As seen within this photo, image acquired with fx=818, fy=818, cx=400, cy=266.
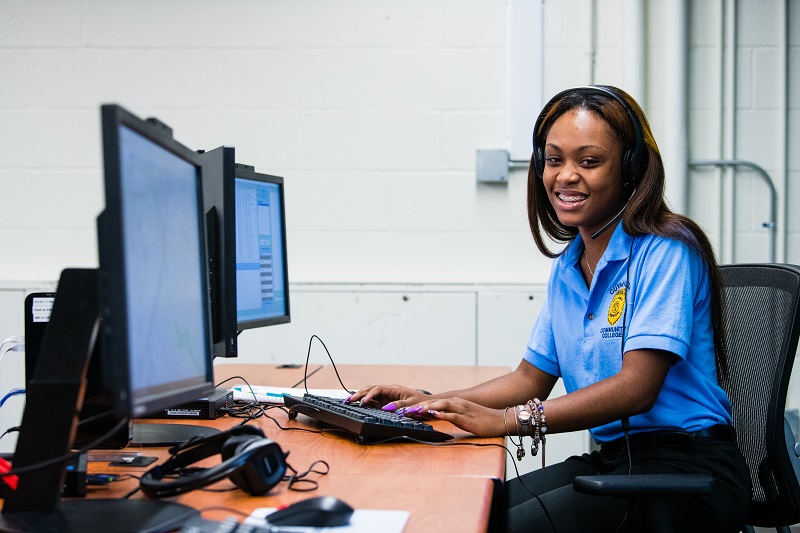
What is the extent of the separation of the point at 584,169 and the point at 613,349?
1.15ft

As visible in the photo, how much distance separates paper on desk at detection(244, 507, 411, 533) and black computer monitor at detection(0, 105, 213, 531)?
0.08 metres

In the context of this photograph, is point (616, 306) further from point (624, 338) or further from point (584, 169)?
point (584, 169)

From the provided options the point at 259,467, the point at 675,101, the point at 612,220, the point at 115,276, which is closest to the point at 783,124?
the point at 675,101

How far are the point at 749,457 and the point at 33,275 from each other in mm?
2488

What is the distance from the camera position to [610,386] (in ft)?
4.42

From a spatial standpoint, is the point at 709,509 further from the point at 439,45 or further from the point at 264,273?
the point at 439,45

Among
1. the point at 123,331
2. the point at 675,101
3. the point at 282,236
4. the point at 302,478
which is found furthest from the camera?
the point at 675,101

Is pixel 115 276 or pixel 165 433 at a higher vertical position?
pixel 115 276

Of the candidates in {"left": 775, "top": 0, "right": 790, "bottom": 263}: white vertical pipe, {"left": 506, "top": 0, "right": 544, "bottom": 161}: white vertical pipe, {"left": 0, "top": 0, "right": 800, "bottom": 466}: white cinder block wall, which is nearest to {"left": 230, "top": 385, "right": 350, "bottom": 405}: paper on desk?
{"left": 0, "top": 0, "right": 800, "bottom": 466}: white cinder block wall

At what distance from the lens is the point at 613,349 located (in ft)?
4.90

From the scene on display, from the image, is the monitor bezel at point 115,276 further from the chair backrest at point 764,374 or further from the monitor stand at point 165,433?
the chair backrest at point 764,374

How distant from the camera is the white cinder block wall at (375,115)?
289 cm

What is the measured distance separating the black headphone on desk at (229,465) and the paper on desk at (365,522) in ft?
0.19

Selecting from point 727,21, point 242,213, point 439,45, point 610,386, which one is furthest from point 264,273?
point 727,21
